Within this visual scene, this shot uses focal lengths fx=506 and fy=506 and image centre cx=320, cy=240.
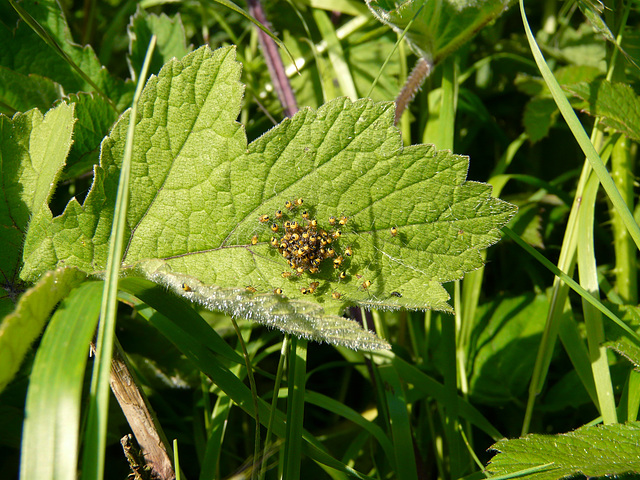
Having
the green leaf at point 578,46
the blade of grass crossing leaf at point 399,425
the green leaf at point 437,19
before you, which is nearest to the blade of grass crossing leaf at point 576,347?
the blade of grass crossing leaf at point 399,425

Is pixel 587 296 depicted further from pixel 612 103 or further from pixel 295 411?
pixel 295 411

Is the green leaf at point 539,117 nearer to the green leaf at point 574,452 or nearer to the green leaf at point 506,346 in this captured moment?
the green leaf at point 506,346

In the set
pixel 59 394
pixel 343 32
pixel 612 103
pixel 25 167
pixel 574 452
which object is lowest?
pixel 574 452

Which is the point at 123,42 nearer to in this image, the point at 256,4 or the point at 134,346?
the point at 256,4

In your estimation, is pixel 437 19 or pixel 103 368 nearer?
pixel 103 368

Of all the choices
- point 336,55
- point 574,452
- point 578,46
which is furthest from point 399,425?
point 578,46

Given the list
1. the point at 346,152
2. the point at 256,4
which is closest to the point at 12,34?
the point at 256,4
